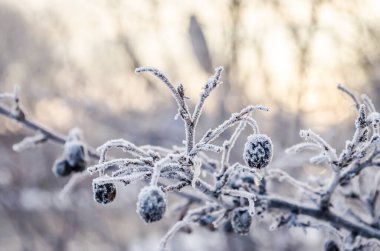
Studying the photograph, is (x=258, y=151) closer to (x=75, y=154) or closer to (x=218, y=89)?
(x=75, y=154)

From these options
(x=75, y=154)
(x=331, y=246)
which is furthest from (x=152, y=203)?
(x=331, y=246)

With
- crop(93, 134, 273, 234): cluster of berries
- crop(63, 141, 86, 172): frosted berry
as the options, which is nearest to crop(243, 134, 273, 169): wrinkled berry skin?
crop(93, 134, 273, 234): cluster of berries

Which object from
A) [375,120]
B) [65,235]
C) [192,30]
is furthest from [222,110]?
[375,120]

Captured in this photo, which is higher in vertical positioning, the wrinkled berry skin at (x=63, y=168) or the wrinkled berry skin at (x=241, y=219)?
the wrinkled berry skin at (x=63, y=168)

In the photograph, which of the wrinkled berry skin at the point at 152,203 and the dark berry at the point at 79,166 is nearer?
the wrinkled berry skin at the point at 152,203

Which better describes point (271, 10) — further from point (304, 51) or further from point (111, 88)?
point (111, 88)

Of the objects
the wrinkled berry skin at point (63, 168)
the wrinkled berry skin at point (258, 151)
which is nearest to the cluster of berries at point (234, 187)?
the wrinkled berry skin at point (258, 151)

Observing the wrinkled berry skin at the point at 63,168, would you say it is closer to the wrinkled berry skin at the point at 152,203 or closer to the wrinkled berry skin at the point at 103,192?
the wrinkled berry skin at the point at 103,192
